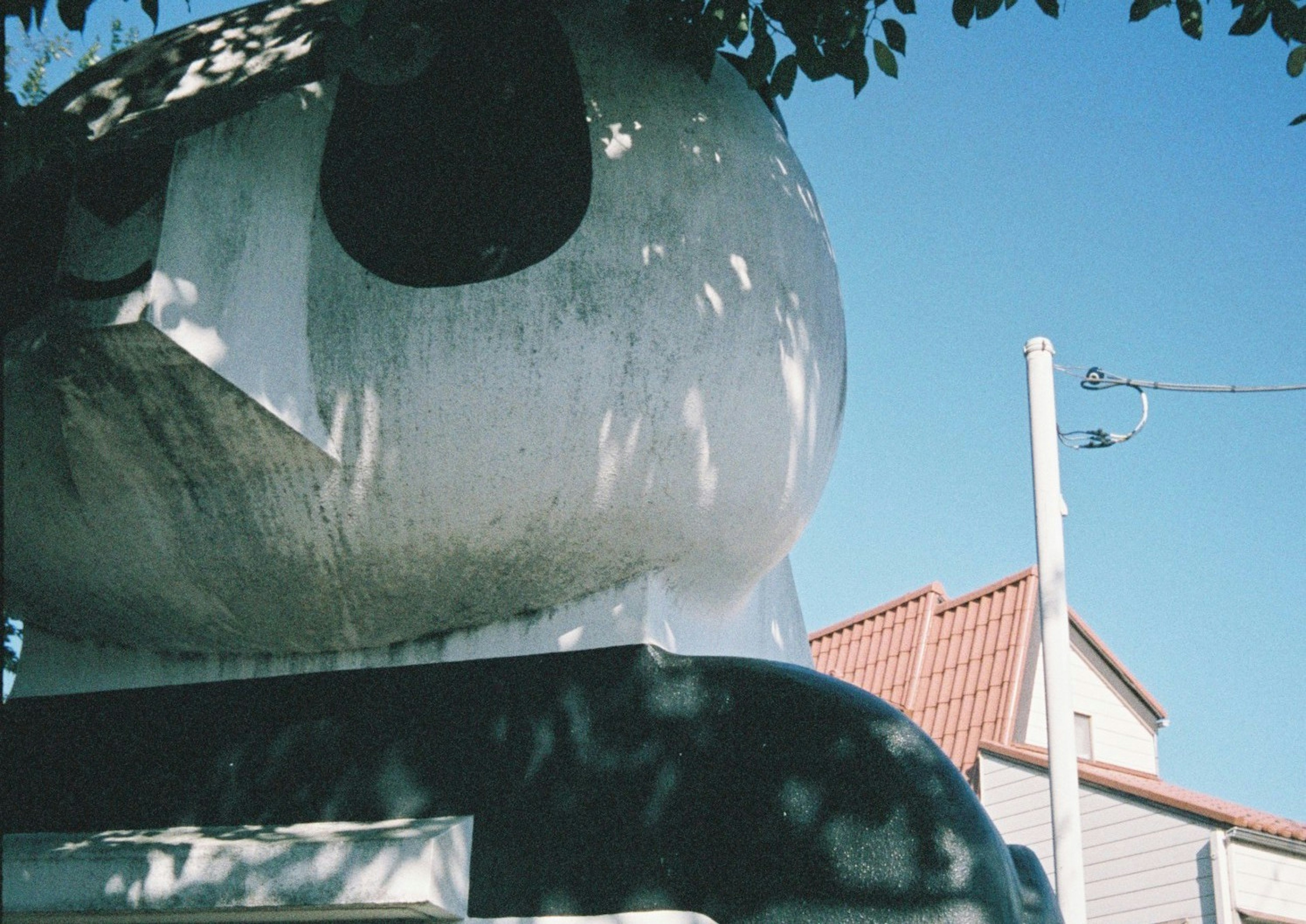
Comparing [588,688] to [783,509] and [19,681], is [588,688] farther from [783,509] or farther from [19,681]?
[19,681]

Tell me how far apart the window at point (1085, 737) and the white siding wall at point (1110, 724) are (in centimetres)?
3

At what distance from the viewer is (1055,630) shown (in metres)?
9.50

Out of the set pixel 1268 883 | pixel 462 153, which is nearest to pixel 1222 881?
pixel 1268 883

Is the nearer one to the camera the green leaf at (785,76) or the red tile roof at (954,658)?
the green leaf at (785,76)

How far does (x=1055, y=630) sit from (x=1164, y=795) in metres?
4.75

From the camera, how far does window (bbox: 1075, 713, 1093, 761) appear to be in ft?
54.6

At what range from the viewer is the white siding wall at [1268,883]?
12492 millimetres

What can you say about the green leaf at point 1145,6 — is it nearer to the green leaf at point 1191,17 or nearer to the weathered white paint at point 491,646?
the green leaf at point 1191,17

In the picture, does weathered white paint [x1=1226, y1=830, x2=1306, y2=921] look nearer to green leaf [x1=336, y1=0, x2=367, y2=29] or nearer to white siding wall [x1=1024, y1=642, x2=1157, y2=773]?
white siding wall [x1=1024, y1=642, x2=1157, y2=773]

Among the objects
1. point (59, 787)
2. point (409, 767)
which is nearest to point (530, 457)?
point (409, 767)

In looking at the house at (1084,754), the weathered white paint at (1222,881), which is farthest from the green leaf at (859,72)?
the weathered white paint at (1222,881)

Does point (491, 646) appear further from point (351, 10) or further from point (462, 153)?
point (351, 10)

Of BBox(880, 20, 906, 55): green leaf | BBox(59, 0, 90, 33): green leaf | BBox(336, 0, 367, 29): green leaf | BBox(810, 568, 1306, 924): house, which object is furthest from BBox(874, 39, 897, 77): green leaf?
BBox(810, 568, 1306, 924): house

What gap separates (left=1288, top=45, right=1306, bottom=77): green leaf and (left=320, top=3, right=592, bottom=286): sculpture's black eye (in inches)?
106
